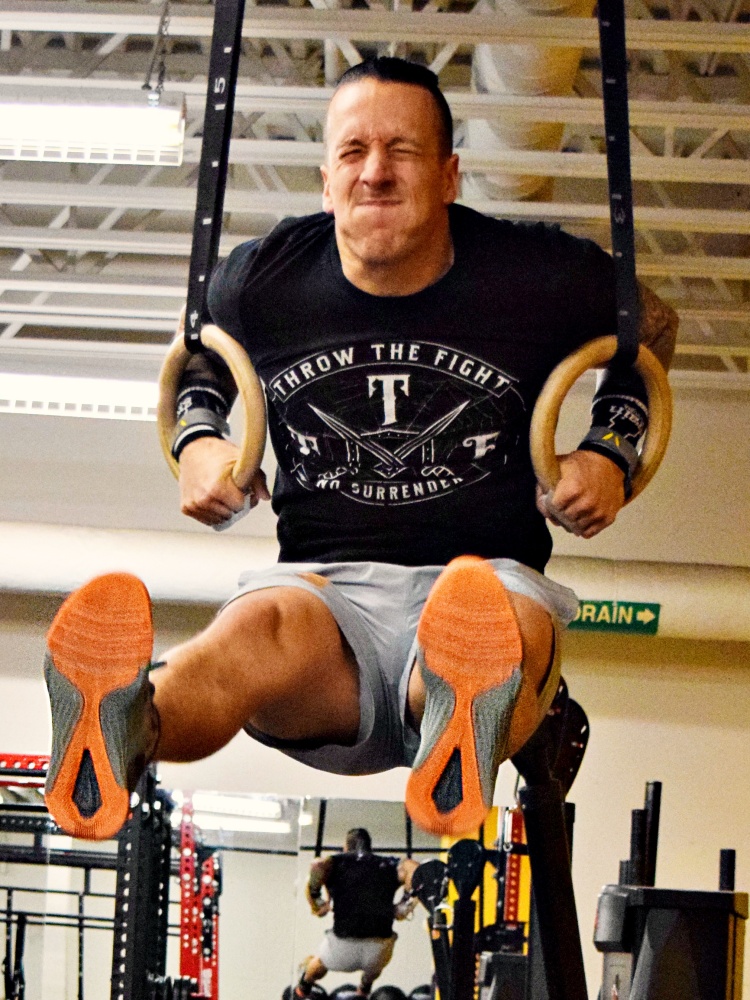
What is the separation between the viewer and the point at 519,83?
5.15m

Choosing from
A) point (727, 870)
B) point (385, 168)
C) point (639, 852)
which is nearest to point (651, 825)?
point (639, 852)

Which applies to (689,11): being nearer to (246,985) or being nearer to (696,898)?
(696,898)

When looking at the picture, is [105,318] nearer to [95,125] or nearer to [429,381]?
[95,125]

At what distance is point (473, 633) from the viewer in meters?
1.71

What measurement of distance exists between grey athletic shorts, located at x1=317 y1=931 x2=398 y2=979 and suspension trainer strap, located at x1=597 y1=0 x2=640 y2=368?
517 cm

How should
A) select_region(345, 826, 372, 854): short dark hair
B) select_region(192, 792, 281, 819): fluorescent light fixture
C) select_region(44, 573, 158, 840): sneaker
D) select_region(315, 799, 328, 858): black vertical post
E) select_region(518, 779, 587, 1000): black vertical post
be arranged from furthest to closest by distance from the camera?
1. select_region(192, 792, 281, 819): fluorescent light fixture
2. select_region(315, 799, 328, 858): black vertical post
3. select_region(345, 826, 372, 854): short dark hair
4. select_region(518, 779, 587, 1000): black vertical post
5. select_region(44, 573, 158, 840): sneaker

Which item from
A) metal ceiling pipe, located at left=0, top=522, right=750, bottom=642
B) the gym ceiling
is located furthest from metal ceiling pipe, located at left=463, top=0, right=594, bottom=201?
metal ceiling pipe, located at left=0, top=522, right=750, bottom=642

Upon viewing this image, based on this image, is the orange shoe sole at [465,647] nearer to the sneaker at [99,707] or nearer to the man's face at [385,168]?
the sneaker at [99,707]

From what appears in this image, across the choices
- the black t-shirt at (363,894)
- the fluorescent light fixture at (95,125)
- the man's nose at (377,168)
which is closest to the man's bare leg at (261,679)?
the man's nose at (377,168)

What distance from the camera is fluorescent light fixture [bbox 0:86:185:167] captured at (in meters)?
4.67

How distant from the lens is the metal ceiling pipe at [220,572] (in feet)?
24.7

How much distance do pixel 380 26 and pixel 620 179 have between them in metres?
3.14

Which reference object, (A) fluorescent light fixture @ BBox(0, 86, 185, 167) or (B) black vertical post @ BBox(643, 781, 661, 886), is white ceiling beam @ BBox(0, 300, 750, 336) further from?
(B) black vertical post @ BBox(643, 781, 661, 886)

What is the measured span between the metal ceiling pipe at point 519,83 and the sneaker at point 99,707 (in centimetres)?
356
